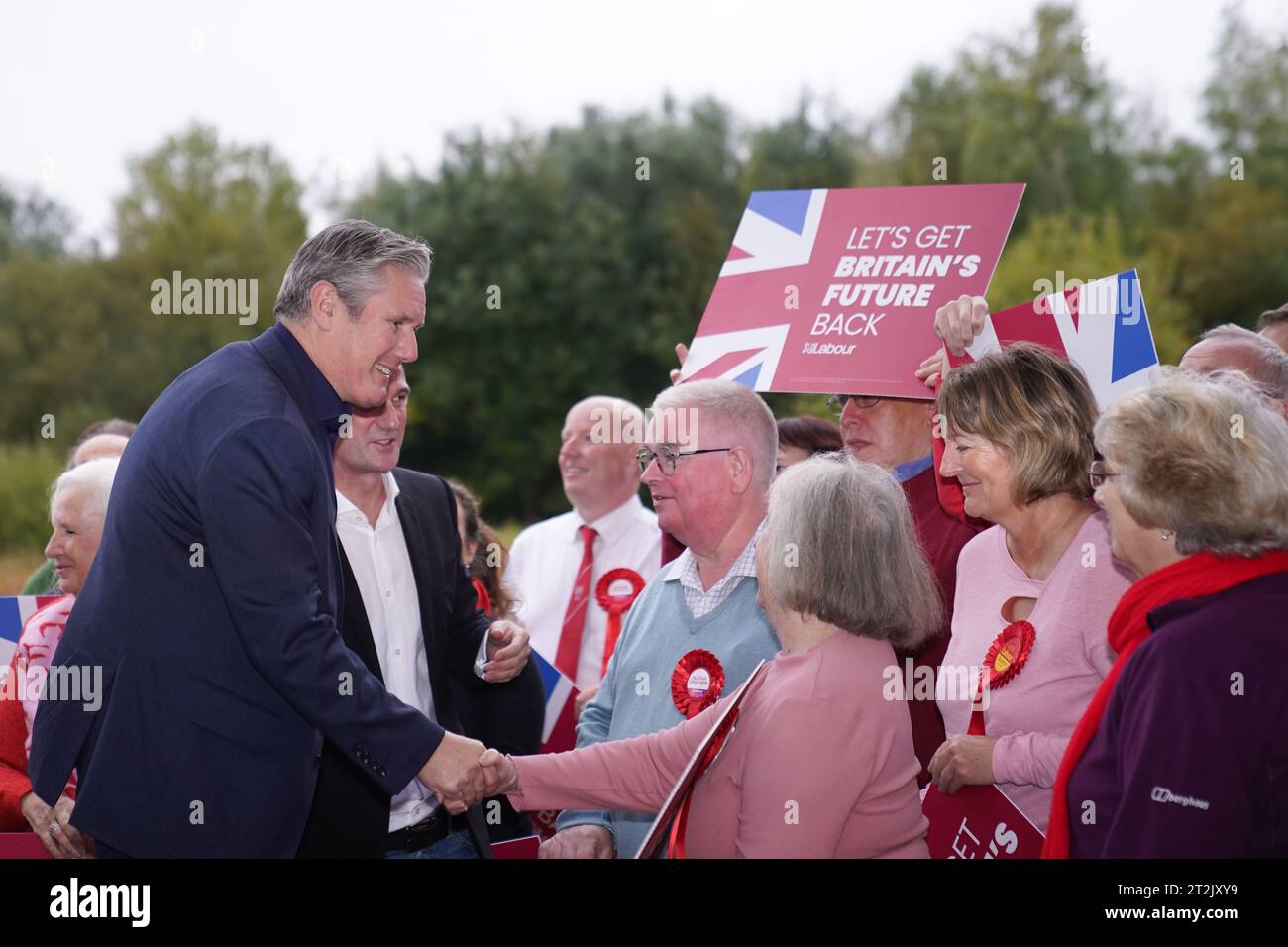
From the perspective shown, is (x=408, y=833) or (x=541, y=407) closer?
(x=408, y=833)

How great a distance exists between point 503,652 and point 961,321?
1.69 meters

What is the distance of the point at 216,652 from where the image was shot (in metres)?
3.04

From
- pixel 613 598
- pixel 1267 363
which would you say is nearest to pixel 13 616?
pixel 613 598

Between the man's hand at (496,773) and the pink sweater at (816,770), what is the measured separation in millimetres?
478

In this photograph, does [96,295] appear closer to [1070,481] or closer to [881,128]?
[881,128]

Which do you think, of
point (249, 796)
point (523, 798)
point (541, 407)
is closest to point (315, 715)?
point (249, 796)

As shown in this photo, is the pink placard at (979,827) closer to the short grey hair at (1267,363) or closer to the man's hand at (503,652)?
the man's hand at (503,652)

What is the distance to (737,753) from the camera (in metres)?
2.97

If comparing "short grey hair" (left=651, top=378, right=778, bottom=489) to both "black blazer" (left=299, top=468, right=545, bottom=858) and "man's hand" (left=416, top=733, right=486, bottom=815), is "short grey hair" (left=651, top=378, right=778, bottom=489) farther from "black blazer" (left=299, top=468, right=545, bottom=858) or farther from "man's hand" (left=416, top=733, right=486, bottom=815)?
"man's hand" (left=416, top=733, right=486, bottom=815)

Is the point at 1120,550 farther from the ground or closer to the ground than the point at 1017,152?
closer to the ground

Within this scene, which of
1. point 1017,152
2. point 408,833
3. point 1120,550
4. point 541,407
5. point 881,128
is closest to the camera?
point 1120,550

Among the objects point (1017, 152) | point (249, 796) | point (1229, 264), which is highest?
→ point (1017, 152)

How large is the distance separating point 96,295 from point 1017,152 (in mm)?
19151

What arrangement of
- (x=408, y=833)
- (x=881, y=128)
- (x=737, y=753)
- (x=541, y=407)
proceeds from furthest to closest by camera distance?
(x=881, y=128) → (x=541, y=407) → (x=408, y=833) → (x=737, y=753)
